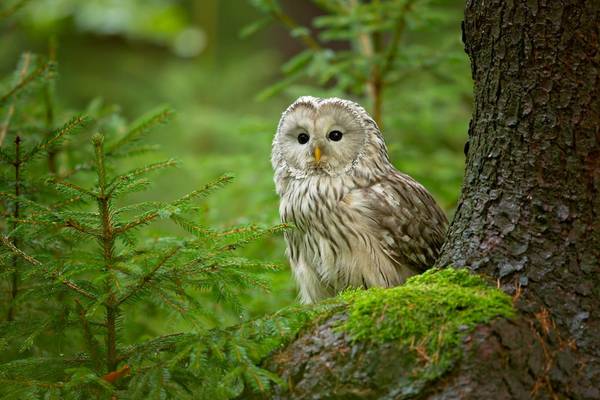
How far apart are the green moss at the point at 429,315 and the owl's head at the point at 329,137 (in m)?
1.41

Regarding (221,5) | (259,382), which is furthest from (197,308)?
(221,5)

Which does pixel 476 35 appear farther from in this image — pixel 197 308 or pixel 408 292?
pixel 197 308

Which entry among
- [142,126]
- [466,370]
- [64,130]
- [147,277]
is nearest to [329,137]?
[142,126]


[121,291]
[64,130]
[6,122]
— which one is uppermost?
[6,122]

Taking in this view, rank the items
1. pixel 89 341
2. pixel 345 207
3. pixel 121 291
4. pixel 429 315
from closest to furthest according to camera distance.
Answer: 1. pixel 121 291
2. pixel 429 315
3. pixel 89 341
4. pixel 345 207

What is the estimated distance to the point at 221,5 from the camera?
11.6m

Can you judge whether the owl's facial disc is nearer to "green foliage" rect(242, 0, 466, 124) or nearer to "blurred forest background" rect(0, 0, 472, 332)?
"blurred forest background" rect(0, 0, 472, 332)

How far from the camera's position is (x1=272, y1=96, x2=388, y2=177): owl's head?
13.8 feet

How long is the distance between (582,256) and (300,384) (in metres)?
1.20

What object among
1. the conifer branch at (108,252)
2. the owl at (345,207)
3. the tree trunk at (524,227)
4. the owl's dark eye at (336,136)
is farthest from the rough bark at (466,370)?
the owl's dark eye at (336,136)

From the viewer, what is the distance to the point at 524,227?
296 centimetres

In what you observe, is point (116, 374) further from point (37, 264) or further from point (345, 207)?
point (345, 207)

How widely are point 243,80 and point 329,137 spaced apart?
5226 mm

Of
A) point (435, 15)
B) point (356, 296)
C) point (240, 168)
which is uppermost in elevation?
point (435, 15)
